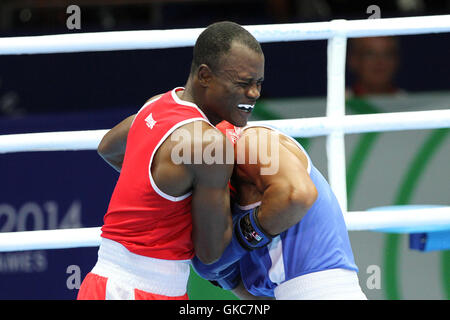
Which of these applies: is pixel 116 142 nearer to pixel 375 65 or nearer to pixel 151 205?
pixel 151 205

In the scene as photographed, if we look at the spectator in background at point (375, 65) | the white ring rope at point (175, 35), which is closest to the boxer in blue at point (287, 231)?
the white ring rope at point (175, 35)

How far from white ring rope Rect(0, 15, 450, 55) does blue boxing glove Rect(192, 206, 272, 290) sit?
0.72 m

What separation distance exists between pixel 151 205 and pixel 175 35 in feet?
2.64

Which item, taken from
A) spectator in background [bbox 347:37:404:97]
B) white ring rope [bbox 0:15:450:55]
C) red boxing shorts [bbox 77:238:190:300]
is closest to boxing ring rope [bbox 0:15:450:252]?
white ring rope [bbox 0:15:450:55]

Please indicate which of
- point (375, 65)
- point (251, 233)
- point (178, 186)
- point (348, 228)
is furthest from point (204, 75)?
point (375, 65)

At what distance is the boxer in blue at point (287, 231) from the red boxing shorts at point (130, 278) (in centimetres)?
17

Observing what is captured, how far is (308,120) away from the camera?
267 cm

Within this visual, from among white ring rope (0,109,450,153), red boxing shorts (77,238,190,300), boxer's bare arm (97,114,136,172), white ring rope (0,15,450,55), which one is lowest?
red boxing shorts (77,238,190,300)

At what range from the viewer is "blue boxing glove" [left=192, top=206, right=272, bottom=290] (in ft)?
6.93

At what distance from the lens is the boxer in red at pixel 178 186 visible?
6.64 feet

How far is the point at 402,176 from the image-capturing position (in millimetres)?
3654

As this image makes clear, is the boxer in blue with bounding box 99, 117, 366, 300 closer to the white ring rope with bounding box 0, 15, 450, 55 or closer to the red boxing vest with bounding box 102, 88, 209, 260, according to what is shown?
the red boxing vest with bounding box 102, 88, 209, 260
